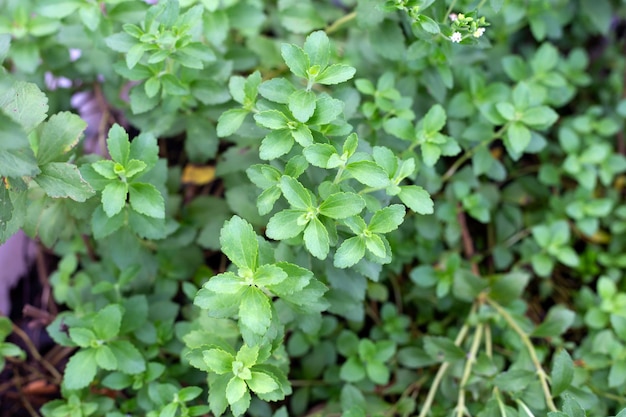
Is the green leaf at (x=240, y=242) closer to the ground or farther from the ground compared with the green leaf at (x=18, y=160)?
closer to the ground

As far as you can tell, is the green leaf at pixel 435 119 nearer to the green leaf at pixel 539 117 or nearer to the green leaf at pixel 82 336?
the green leaf at pixel 539 117

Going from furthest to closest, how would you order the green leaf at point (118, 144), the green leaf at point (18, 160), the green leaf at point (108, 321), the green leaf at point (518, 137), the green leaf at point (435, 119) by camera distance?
the green leaf at point (518, 137) < the green leaf at point (435, 119) < the green leaf at point (108, 321) < the green leaf at point (118, 144) < the green leaf at point (18, 160)

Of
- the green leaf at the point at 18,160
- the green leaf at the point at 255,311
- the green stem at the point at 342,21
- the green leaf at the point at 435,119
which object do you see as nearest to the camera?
the green leaf at the point at 18,160

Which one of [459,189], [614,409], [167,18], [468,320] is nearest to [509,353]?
[468,320]

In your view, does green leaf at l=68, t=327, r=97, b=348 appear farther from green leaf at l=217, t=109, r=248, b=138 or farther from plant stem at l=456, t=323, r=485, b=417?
plant stem at l=456, t=323, r=485, b=417

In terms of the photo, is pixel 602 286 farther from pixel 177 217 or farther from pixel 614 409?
pixel 177 217

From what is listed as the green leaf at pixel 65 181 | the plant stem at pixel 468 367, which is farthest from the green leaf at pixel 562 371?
the green leaf at pixel 65 181

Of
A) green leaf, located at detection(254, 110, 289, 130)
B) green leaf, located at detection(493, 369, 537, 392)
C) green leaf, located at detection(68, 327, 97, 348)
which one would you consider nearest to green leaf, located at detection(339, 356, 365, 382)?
green leaf, located at detection(493, 369, 537, 392)
